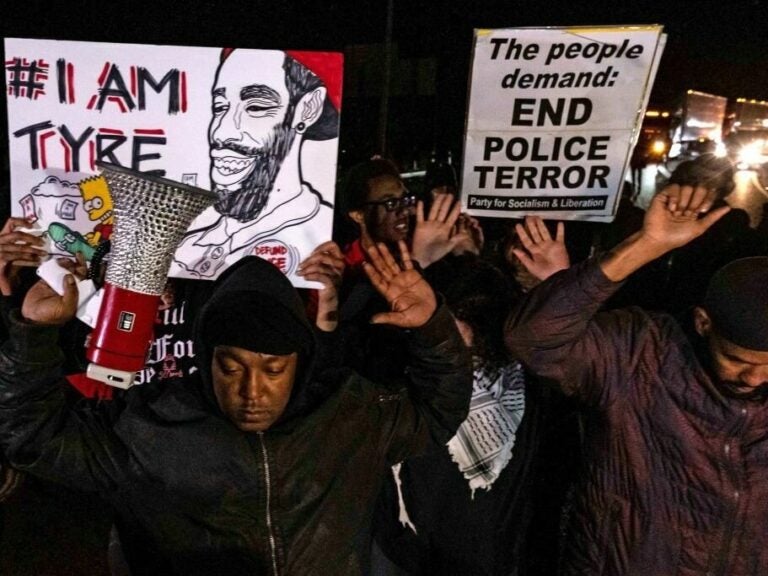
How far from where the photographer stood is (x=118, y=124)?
2826 millimetres

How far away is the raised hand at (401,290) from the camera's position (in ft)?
7.13

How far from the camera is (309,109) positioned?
2826 mm

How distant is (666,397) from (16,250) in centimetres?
213

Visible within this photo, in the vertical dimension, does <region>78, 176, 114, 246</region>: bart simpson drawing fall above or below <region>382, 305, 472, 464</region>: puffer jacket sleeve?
above

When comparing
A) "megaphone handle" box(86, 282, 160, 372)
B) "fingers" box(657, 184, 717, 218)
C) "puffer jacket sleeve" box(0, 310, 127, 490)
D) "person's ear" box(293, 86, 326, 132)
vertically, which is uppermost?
"person's ear" box(293, 86, 326, 132)

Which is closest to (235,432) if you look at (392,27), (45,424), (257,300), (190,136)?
(257,300)

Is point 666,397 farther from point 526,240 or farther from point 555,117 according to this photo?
point 555,117

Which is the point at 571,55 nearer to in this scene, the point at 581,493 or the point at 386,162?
the point at 386,162

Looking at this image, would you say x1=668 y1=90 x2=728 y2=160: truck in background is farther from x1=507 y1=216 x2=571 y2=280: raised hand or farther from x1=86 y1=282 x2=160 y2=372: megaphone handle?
x1=86 y1=282 x2=160 y2=372: megaphone handle

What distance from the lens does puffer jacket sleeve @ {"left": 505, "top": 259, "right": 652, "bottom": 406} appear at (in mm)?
2094

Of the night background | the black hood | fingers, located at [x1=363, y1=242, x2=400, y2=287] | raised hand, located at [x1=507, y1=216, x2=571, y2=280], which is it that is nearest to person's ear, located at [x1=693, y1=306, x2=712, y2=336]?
raised hand, located at [x1=507, y1=216, x2=571, y2=280]

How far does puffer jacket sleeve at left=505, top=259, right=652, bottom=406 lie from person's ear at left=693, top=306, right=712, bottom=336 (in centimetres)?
15

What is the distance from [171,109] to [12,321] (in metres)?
1.27

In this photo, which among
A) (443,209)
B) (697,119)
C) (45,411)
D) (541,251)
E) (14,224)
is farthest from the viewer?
(697,119)
